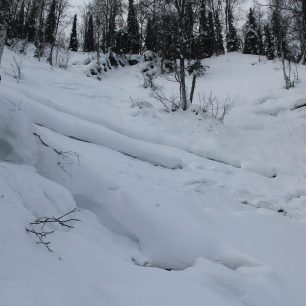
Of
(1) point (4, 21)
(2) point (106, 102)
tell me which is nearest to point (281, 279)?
(1) point (4, 21)

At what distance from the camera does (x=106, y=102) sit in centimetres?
1224

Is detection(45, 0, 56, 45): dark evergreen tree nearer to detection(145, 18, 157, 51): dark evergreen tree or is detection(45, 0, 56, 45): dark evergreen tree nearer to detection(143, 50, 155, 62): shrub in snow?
detection(145, 18, 157, 51): dark evergreen tree

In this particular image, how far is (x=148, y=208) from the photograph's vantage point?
4.90 metres

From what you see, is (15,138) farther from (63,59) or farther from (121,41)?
(121,41)

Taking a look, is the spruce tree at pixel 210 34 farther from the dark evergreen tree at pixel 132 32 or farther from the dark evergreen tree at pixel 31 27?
the dark evergreen tree at pixel 31 27

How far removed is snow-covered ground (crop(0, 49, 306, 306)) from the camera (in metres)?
2.84

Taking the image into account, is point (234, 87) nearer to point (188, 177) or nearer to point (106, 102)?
point (106, 102)

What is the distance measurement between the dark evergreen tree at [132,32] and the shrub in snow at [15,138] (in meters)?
26.8

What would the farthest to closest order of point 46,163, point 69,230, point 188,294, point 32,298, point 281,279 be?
point 46,163 → point 281,279 → point 69,230 → point 188,294 → point 32,298

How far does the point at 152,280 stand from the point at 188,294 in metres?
0.33

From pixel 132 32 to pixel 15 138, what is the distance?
29.8m

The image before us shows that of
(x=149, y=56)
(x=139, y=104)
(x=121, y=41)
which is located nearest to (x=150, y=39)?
(x=121, y=41)

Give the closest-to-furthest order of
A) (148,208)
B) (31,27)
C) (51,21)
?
1. (148,208)
2. (51,21)
3. (31,27)

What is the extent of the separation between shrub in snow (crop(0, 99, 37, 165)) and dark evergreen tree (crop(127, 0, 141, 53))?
26816 millimetres
